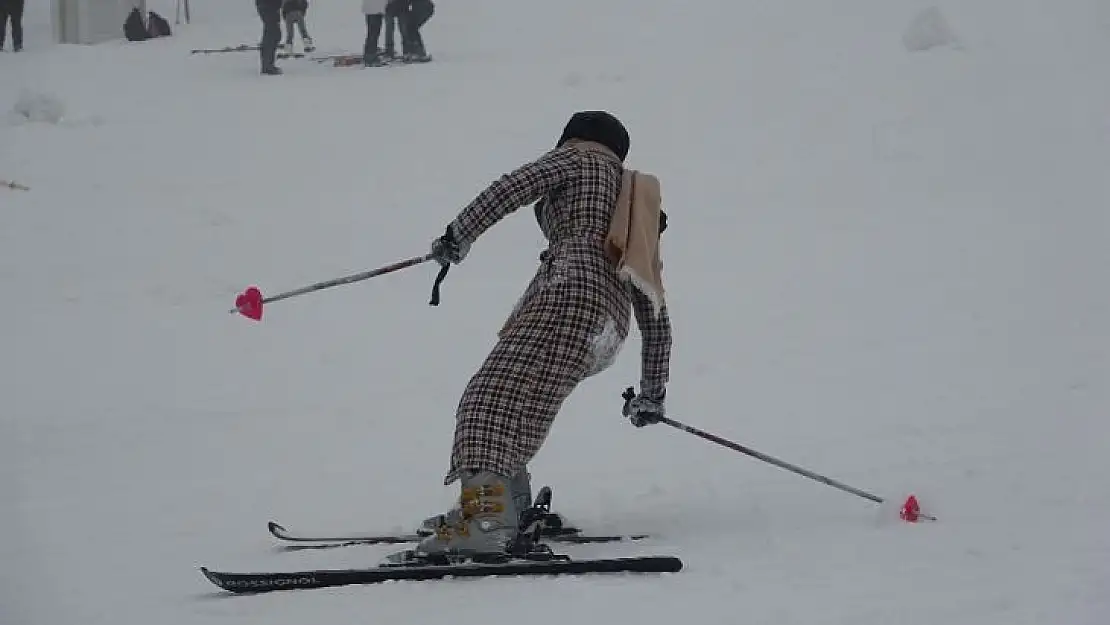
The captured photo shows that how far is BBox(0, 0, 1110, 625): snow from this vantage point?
15.6ft

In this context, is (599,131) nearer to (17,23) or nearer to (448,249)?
(448,249)

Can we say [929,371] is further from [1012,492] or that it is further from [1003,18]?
[1003,18]

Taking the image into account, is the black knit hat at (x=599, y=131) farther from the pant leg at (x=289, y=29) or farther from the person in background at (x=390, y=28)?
the pant leg at (x=289, y=29)

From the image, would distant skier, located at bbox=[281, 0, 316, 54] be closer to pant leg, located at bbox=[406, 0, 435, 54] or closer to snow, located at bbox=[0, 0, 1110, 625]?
snow, located at bbox=[0, 0, 1110, 625]

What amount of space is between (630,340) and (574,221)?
4.99 m

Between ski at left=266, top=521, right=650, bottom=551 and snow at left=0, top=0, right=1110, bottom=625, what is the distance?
0.39ft

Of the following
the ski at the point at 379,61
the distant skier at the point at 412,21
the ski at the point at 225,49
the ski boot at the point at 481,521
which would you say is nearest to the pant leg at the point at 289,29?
the ski at the point at 225,49

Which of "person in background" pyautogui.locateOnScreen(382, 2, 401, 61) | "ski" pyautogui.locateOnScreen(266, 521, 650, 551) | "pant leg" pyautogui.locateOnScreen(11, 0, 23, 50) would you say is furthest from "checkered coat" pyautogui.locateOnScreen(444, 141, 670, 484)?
"pant leg" pyautogui.locateOnScreen(11, 0, 23, 50)

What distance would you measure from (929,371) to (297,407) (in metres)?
3.72

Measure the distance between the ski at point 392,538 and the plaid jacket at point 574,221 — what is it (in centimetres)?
68

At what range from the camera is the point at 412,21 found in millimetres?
20031

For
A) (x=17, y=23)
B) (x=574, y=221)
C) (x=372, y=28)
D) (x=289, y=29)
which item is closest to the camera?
(x=574, y=221)

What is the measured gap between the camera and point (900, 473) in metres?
6.26

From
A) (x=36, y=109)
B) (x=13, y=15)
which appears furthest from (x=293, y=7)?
(x=36, y=109)
